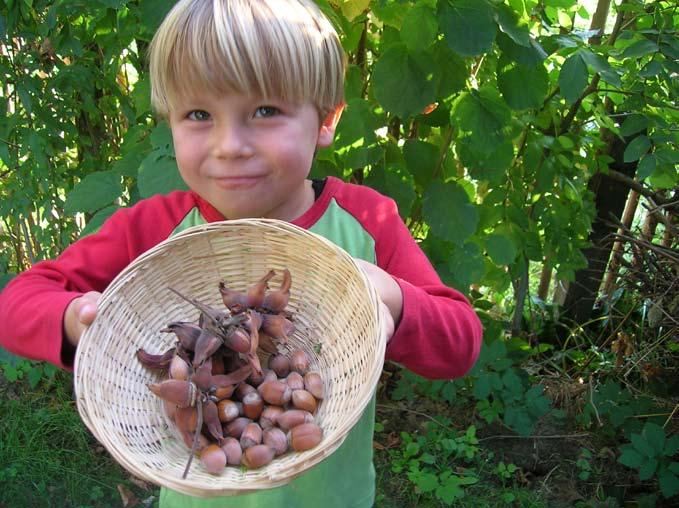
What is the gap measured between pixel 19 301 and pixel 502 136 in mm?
A: 1263

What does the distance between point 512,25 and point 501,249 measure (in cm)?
77

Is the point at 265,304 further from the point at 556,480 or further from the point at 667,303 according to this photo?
the point at 667,303

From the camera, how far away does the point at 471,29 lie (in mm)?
1604

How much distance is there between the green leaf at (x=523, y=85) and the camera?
186 cm

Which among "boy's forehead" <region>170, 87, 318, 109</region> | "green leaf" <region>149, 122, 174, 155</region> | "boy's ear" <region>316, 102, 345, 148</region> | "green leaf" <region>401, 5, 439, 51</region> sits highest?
"green leaf" <region>401, 5, 439, 51</region>

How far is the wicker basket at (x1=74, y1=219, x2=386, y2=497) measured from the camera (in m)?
1.00

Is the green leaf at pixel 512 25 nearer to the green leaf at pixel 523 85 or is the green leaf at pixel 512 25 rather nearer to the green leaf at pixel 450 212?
the green leaf at pixel 523 85

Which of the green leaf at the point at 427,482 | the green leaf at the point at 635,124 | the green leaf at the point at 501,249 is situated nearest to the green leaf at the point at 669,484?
the green leaf at the point at 427,482

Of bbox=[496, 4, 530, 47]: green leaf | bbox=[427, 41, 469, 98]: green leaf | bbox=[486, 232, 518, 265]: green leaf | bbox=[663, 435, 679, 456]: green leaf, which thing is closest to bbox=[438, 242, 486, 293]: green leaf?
bbox=[486, 232, 518, 265]: green leaf

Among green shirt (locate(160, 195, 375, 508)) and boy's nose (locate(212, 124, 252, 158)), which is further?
green shirt (locate(160, 195, 375, 508))

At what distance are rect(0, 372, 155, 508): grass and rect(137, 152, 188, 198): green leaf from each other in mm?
1308

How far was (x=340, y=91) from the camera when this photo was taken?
1.35 meters

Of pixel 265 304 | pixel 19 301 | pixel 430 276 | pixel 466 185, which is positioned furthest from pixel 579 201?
pixel 19 301

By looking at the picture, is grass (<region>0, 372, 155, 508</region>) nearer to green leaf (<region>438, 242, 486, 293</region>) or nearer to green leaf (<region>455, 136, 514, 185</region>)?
green leaf (<region>438, 242, 486, 293</region>)
